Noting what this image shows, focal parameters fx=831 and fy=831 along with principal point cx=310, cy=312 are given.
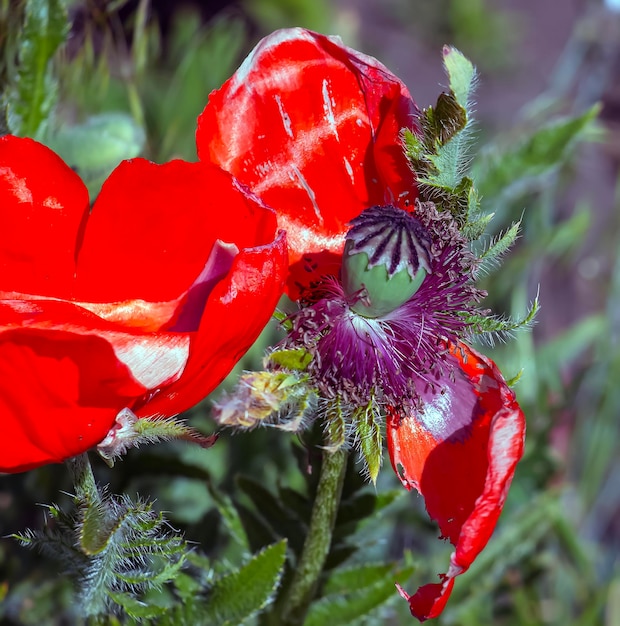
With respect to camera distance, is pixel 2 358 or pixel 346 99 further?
pixel 346 99

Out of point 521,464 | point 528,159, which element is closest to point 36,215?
point 528,159

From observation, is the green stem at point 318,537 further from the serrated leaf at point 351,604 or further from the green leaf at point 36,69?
the green leaf at point 36,69

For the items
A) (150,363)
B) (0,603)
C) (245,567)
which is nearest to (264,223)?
(150,363)

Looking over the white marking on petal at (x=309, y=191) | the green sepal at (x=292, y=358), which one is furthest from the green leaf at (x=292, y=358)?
the white marking on petal at (x=309, y=191)

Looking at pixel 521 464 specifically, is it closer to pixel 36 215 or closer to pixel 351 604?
pixel 351 604

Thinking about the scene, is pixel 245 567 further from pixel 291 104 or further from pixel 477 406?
pixel 291 104
